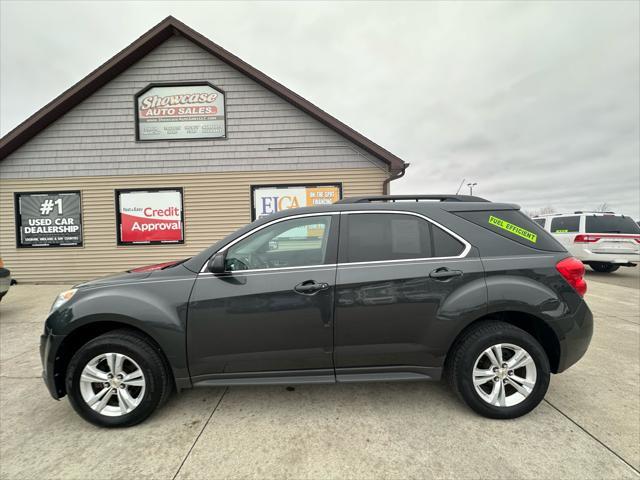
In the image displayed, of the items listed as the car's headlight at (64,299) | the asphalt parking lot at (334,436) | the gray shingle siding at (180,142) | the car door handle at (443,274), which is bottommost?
the asphalt parking lot at (334,436)

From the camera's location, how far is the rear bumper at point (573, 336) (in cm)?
221

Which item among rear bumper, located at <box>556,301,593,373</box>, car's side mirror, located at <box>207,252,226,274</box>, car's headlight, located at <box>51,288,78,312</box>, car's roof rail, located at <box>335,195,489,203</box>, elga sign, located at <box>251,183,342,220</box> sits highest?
elga sign, located at <box>251,183,342,220</box>

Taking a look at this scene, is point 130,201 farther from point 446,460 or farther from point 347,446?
point 446,460

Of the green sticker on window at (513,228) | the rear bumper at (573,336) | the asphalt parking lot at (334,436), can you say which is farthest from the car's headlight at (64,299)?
the rear bumper at (573,336)

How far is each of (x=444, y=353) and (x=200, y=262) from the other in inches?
80.3

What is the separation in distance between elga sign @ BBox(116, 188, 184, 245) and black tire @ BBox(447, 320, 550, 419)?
23.6 ft

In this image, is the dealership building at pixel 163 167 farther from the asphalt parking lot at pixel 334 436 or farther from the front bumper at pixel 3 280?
the asphalt parking lot at pixel 334 436

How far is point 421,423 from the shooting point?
215cm

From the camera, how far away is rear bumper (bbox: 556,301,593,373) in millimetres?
2211

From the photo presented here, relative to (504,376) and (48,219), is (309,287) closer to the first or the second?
(504,376)

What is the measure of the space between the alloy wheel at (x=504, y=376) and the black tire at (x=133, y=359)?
8.08 ft

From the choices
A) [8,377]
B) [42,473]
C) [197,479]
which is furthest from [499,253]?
[8,377]

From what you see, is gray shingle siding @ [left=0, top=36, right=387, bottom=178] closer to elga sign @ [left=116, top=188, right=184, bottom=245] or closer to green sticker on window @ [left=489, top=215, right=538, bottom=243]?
elga sign @ [left=116, top=188, right=184, bottom=245]

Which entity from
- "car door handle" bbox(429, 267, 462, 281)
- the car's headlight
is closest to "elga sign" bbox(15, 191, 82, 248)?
the car's headlight
